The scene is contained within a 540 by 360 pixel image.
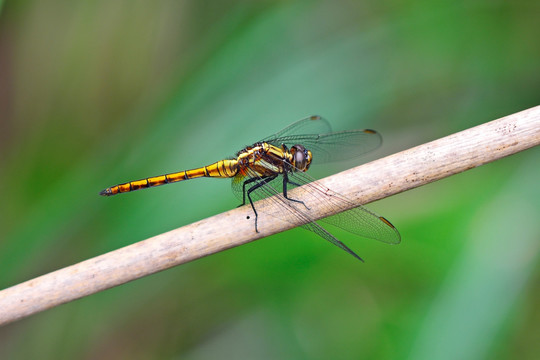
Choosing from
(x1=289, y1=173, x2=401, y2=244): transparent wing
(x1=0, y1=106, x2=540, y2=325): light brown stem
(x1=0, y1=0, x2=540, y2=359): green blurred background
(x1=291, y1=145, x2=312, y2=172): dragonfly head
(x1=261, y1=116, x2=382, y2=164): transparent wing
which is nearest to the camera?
(x1=0, y1=106, x2=540, y2=325): light brown stem

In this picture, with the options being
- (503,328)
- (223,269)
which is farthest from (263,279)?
(503,328)

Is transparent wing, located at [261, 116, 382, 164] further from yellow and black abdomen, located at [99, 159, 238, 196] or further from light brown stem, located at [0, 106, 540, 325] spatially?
light brown stem, located at [0, 106, 540, 325]

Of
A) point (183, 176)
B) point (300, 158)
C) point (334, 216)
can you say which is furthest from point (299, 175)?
point (183, 176)

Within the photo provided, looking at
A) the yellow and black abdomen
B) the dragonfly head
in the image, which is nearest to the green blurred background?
the yellow and black abdomen

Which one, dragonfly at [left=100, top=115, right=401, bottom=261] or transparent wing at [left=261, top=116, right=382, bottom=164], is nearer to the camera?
dragonfly at [left=100, top=115, right=401, bottom=261]

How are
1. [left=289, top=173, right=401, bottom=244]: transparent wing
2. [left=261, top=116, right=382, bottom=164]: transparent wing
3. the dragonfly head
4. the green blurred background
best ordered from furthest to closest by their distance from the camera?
1. [left=261, top=116, right=382, bottom=164]: transparent wing
2. the dragonfly head
3. the green blurred background
4. [left=289, top=173, right=401, bottom=244]: transparent wing

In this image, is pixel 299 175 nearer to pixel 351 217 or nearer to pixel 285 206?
pixel 285 206

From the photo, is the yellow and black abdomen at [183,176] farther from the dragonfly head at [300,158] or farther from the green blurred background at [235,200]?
the dragonfly head at [300,158]

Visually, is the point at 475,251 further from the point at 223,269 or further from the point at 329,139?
the point at 223,269
